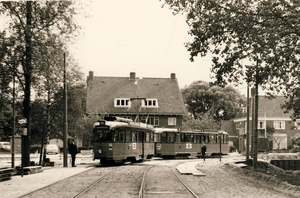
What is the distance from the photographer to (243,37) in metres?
22.2

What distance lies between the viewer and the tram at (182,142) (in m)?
45.2

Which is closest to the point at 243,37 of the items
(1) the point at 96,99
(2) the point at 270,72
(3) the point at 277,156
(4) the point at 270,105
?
(2) the point at 270,72

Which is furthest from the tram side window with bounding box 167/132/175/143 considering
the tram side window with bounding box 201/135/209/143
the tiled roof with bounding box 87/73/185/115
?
the tiled roof with bounding box 87/73/185/115

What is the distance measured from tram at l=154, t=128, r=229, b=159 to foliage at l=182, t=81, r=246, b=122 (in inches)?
1738

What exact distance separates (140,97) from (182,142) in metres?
29.8

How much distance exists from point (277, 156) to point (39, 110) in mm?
23970

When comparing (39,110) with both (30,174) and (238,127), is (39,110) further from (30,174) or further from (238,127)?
(238,127)

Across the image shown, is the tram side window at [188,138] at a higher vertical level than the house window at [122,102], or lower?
lower

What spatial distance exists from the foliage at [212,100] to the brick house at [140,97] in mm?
16213

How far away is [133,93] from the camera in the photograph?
256 ft

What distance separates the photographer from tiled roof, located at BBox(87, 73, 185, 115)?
75.5 meters

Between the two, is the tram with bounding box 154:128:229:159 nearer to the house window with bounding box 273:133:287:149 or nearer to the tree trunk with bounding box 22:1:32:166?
the tree trunk with bounding box 22:1:32:166

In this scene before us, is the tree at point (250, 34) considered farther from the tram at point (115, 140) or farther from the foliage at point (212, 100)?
the foliage at point (212, 100)

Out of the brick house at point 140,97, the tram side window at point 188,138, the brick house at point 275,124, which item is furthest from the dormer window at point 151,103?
the tram side window at point 188,138
